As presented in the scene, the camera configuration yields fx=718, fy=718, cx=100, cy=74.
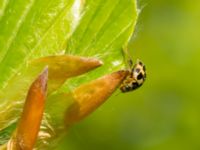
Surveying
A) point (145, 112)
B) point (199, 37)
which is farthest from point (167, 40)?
point (145, 112)

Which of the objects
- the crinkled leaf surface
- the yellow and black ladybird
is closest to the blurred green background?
the yellow and black ladybird

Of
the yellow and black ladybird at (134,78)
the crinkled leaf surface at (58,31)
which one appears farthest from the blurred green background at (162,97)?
the crinkled leaf surface at (58,31)

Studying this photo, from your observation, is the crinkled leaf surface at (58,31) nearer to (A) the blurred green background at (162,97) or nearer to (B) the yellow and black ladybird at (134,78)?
(B) the yellow and black ladybird at (134,78)

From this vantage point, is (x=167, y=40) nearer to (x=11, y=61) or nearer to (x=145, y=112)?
(x=145, y=112)

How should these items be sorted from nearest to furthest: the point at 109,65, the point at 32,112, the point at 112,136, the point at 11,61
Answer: the point at 32,112 → the point at 11,61 → the point at 109,65 → the point at 112,136

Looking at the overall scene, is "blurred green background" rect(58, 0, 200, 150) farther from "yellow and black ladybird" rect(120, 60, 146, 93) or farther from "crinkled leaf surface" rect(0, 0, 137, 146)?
"crinkled leaf surface" rect(0, 0, 137, 146)

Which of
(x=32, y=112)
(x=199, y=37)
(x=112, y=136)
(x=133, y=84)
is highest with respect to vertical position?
(x=199, y=37)

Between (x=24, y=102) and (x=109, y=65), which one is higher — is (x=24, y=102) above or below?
below
